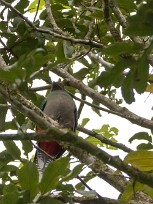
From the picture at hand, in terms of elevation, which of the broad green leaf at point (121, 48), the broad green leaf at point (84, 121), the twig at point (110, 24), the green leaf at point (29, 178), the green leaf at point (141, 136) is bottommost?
the green leaf at point (29, 178)

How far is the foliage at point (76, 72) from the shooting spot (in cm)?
185

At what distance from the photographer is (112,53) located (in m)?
2.05

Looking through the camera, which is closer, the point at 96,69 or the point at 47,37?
the point at 47,37

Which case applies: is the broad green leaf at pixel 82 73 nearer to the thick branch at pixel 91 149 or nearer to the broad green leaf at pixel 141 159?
the broad green leaf at pixel 141 159

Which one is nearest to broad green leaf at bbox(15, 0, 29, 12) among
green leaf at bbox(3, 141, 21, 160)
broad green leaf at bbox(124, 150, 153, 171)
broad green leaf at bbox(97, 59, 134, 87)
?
green leaf at bbox(3, 141, 21, 160)

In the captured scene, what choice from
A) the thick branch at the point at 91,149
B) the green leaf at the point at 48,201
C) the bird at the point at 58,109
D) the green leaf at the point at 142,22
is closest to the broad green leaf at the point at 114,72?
the green leaf at the point at 142,22

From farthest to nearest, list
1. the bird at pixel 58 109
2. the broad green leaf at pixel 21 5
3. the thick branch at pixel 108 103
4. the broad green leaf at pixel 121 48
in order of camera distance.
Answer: the bird at pixel 58 109 < the broad green leaf at pixel 21 5 < the thick branch at pixel 108 103 < the broad green leaf at pixel 121 48

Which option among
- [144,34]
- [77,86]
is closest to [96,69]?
A: [77,86]

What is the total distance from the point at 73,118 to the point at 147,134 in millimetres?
1672

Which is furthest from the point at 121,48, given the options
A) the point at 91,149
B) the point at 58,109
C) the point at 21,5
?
the point at 58,109

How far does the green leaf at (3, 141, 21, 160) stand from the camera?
9.12 feet

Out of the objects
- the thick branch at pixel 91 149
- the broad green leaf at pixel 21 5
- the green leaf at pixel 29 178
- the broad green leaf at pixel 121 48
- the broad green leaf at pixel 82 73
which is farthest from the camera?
the broad green leaf at pixel 82 73

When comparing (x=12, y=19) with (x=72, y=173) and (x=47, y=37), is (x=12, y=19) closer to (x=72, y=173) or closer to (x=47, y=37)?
(x=47, y=37)

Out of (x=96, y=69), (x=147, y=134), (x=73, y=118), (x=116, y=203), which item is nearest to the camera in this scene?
(x=116, y=203)
